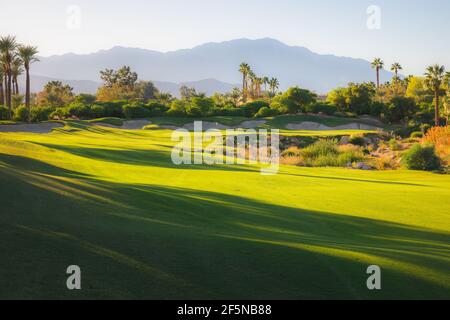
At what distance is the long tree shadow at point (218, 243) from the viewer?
675cm

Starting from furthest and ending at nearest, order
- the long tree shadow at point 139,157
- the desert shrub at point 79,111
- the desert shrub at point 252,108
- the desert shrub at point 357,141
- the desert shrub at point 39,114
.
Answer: the desert shrub at point 252,108
the desert shrub at point 79,111
the desert shrub at point 39,114
the desert shrub at point 357,141
the long tree shadow at point 139,157

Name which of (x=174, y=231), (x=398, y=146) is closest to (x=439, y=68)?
Answer: (x=398, y=146)

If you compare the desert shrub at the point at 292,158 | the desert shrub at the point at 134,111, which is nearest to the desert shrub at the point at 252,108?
the desert shrub at the point at 134,111

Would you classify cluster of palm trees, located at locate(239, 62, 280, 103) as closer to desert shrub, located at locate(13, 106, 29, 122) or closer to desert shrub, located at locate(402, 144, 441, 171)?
desert shrub, located at locate(13, 106, 29, 122)

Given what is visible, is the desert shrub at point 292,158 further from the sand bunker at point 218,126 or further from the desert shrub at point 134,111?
the desert shrub at point 134,111

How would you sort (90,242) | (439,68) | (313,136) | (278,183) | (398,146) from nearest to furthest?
(90,242)
(278,183)
(398,146)
(313,136)
(439,68)

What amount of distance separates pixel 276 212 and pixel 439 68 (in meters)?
70.8

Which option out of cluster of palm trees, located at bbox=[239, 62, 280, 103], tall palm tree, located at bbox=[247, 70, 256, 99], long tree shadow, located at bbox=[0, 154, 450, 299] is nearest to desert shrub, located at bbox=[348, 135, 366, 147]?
long tree shadow, located at bbox=[0, 154, 450, 299]

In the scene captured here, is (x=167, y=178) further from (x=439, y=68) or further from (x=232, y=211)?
(x=439, y=68)

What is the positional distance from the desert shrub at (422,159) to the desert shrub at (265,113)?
53092mm

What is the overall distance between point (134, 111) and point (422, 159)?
55.9 metres

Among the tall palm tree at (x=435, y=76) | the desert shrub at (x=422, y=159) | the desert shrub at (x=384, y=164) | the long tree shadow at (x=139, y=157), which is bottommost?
the desert shrub at (x=384, y=164)

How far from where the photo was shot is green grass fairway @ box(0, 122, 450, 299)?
6496 millimetres

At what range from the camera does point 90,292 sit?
6.02m
